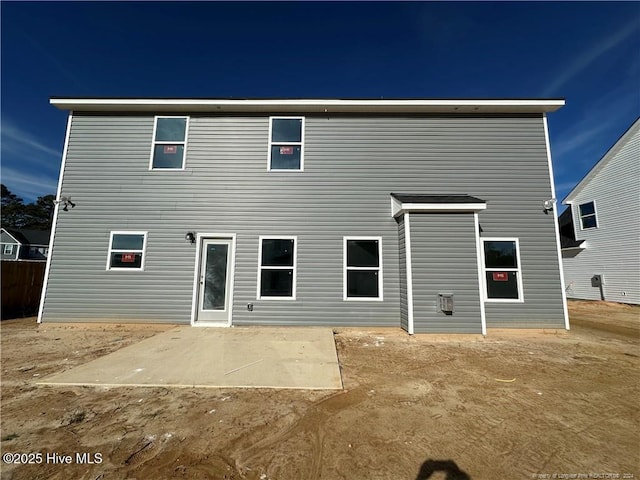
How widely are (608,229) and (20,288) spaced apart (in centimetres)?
2283

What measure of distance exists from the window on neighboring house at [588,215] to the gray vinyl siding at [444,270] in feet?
38.9

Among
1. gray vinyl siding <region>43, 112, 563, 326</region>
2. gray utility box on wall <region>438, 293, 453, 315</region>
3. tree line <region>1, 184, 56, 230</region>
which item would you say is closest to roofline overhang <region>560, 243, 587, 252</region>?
gray vinyl siding <region>43, 112, 563, 326</region>

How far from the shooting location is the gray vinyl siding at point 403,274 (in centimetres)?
595

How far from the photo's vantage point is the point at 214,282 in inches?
262

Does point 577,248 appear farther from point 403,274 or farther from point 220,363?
point 220,363

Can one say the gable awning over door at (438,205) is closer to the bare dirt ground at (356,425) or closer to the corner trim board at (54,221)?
the bare dirt ground at (356,425)

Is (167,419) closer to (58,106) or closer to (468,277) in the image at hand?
(468,277)

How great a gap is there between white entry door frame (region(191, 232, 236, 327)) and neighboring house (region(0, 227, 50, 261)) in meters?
34.0

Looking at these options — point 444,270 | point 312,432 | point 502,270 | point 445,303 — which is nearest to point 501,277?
point 502,270

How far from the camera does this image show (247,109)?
23.2 ft

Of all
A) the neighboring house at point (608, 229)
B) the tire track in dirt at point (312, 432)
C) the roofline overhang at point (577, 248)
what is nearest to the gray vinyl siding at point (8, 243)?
the tire track in dirt at point (312, 432)

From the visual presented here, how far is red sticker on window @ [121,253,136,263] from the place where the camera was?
6.66 metres

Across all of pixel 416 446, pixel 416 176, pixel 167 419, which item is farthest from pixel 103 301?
pixel 416 176

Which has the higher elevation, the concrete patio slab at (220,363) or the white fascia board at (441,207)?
the white fascia board at (441,207)
